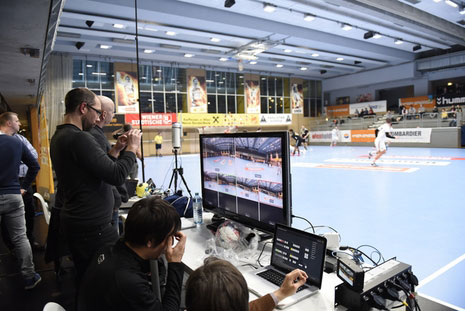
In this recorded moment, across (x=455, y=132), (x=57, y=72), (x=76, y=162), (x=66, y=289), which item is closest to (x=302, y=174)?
(x=66, y=289)

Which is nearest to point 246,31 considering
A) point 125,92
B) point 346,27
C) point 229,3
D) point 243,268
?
point 229,3

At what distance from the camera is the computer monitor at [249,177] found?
1662 millimetres

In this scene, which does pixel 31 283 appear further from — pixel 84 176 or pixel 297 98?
pixel 297 98

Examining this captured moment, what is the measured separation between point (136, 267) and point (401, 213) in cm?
455

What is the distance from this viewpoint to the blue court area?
2.93 metres

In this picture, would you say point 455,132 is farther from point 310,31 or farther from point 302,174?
point 302,174

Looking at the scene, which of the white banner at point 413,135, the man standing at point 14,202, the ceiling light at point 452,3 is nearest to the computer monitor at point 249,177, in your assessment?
the man standing at point 14,202

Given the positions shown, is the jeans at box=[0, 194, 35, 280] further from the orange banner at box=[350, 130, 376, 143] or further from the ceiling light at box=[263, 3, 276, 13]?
the orange banner at box=[350, 130, 376, 143]

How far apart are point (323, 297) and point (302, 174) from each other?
795cm

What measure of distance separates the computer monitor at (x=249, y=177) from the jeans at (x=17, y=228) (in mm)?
1918

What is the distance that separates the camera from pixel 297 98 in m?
25.1

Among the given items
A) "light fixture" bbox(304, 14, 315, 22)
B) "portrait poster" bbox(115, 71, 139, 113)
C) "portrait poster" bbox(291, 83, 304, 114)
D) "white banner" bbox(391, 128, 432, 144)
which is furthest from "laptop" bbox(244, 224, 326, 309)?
"portrait poster" bbox(291, 83, 304, 114)

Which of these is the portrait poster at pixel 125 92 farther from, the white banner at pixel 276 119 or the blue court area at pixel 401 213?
the blue court area at pixel 401 213

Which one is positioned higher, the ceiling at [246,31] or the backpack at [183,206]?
the ceiling at [246,31]
